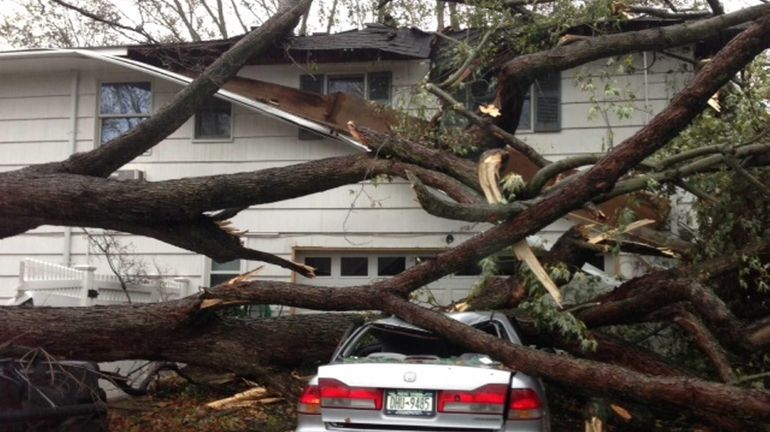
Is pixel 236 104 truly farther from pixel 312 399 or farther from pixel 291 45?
pixel 312 399

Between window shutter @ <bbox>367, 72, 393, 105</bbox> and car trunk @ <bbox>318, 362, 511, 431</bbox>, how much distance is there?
8.08m

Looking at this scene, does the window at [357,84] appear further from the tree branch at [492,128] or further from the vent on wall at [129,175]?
the tree branch at [492,128]

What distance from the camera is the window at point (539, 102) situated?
12.3 m

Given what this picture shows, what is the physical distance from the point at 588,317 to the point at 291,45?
6.90 metres

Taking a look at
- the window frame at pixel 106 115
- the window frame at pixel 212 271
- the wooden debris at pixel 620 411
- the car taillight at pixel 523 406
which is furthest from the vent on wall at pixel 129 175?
the car taillight at pixel 523 406

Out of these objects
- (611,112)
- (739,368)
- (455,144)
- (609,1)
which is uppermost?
(609,1)

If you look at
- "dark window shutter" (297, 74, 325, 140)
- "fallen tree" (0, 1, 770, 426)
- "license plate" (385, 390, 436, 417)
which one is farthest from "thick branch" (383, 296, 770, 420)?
"dark window shutter" (297, 74, 325, 140)

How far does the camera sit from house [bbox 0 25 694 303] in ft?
39.7

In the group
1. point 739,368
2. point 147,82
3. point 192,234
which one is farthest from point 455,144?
point 147,82

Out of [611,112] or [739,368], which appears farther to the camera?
[611,112]

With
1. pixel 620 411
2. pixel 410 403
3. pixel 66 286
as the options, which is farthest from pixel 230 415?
pixel 620 411

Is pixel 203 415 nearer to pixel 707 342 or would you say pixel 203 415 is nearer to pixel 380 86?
pixel 707 342

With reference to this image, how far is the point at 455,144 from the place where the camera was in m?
9.15

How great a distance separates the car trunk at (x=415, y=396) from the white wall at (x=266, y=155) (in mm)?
6703
